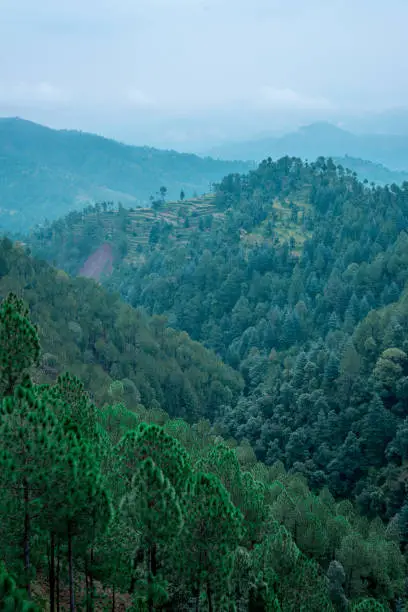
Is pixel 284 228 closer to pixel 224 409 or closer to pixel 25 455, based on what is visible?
pixel 224 409

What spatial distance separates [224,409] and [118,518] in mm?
60293

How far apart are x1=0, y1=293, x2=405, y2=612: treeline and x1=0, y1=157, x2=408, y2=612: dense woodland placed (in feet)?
0.23

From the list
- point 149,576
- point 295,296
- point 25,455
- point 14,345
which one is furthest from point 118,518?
point 295,296

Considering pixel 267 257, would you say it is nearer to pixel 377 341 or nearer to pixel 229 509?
pixel 377 341

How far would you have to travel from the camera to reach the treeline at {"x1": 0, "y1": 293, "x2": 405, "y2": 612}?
1664 centimetres

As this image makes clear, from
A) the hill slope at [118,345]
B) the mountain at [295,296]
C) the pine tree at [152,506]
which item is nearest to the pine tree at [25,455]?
the pine tree at [152,506]

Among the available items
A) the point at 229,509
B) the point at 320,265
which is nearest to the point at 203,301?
the point at 320,265

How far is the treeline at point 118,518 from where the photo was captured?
54.6ft

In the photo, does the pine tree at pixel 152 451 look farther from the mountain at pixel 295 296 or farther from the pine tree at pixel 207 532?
the mountain at pixel 295 296

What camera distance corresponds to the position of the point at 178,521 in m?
17.4

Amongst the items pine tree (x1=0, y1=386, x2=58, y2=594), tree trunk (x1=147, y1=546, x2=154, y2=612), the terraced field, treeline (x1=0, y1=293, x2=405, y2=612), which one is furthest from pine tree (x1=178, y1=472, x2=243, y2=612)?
the terraced field

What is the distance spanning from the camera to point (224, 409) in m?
79.1

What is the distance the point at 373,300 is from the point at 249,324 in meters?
24.3

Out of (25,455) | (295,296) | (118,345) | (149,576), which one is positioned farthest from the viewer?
(295,296)
